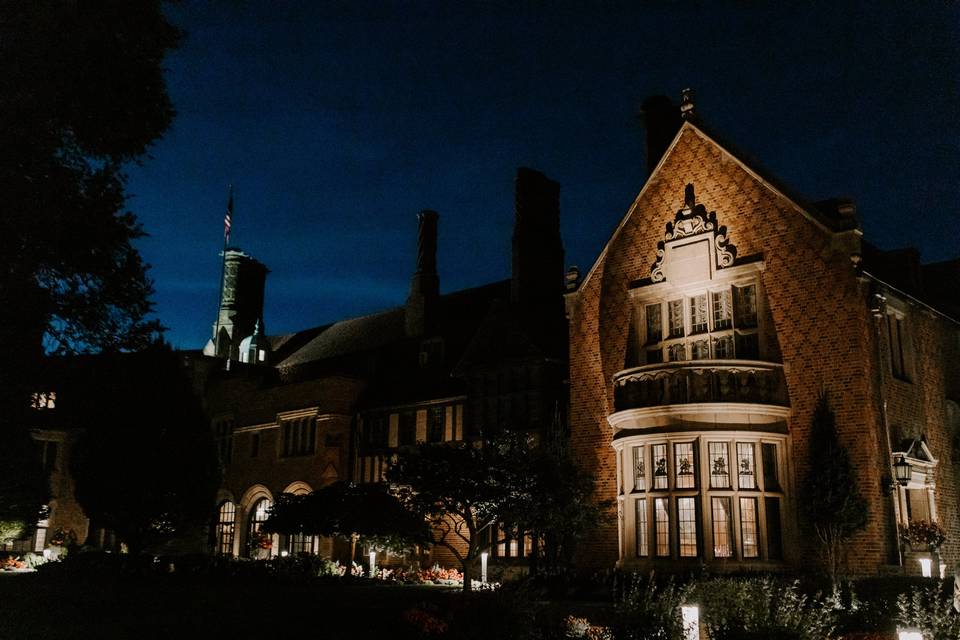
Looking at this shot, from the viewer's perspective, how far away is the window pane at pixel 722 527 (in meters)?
21.3

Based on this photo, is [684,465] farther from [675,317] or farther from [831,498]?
[675,317]

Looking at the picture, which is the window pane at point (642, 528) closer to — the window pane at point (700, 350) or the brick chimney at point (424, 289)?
the window pane at point (700, 350)

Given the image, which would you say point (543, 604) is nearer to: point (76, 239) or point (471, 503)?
point (471, 503)

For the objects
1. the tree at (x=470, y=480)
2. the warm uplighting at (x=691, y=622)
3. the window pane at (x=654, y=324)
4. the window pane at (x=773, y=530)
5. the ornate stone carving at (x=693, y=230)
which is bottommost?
the warm uplighting at (x=691, y=622)

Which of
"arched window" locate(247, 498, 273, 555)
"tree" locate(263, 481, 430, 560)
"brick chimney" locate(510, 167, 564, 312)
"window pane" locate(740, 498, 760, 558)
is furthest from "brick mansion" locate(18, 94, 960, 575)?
"arched window" locate(247, 498, 273, 555)

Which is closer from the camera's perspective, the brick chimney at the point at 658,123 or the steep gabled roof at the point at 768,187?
the steep gabled roof at the point at 768,187

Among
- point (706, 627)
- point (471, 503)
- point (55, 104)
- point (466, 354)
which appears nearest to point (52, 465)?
point (466, 354)

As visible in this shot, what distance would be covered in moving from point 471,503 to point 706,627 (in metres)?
10.1

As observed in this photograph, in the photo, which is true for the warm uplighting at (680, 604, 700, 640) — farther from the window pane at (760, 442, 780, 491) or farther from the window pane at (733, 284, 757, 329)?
the window pane at (733, 284, 757, 329)

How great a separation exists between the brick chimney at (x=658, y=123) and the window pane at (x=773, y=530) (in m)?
11.6

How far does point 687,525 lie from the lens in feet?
72.0

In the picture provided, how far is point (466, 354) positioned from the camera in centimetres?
3209

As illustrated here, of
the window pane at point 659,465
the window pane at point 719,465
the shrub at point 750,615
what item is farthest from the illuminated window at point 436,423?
the shrub at point 750,615

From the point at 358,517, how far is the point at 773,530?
1172cm
